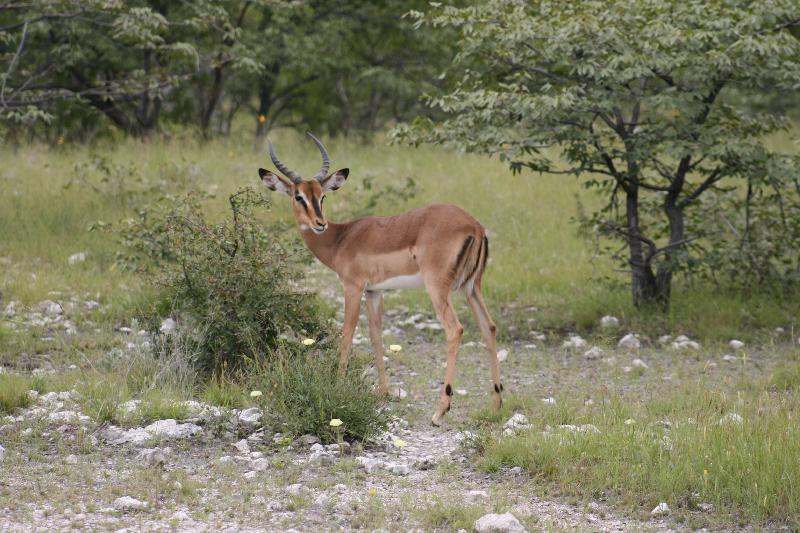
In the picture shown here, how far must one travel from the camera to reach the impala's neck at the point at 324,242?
29.5 ft

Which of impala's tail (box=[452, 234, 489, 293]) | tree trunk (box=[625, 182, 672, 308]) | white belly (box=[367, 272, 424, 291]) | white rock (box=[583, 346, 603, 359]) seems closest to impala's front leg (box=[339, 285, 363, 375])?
white belly (box=[367, 272, 424, 291])


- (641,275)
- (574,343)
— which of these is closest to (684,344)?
(574,343)

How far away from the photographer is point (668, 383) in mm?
9203

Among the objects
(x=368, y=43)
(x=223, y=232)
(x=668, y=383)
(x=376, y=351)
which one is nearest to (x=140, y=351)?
(x=223, y=232)

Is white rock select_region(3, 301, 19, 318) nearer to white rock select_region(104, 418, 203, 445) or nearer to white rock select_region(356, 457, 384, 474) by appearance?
white rock select_region(104, 418, 203, 445)

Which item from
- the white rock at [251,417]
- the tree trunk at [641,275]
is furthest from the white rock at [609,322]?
the white rock at [251,417]

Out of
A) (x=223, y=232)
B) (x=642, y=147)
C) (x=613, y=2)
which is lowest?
(x=223, y=232)

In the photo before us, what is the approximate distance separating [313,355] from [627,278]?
6184mm

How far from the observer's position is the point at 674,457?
6430mm

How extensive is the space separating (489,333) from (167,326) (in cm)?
309

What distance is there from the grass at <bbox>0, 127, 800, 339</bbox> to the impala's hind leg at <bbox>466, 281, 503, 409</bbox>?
3.08 m

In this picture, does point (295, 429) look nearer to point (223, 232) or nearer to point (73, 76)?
point (223, 232)

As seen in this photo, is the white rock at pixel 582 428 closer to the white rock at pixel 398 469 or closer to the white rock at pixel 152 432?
the white rock at pixel 398 469

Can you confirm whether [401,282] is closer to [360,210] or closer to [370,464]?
[370,464]
